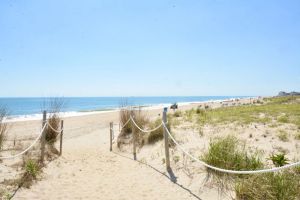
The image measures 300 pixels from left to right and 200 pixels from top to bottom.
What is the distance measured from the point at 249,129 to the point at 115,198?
6330mm

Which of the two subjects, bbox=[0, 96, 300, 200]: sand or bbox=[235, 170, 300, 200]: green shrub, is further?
bbox=[0, 96, 300, 200]: sand

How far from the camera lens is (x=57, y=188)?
5.52 meters

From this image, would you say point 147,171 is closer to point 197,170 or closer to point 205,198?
point 197,170

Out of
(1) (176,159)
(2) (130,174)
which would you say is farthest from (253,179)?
(2) (130,174)

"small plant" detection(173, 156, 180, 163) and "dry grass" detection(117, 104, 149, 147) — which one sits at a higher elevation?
"dry grass" detection(117, 104, 149, 147)

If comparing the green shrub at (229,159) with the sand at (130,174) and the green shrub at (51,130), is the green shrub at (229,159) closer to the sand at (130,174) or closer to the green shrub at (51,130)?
the sand at (130,174)

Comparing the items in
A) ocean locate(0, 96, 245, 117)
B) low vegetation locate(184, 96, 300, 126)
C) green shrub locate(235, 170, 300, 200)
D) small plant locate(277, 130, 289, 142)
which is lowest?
ocean locate(0, 96, 245, 117)

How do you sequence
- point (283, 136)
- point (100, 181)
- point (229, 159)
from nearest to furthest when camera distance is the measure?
point (229, 159) → point (100, 181) → point (283, 136)

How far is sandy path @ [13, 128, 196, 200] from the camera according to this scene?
514cm

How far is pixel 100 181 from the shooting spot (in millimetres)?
6066

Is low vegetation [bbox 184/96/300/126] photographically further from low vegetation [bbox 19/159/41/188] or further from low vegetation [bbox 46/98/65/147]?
low vegetation [bbox 19/159/41/188]

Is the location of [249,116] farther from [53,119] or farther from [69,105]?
[69,105]

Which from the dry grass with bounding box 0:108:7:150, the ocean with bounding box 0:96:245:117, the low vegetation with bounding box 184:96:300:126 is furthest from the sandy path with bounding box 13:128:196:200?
the low vegetation with bounding box 184:96:300:126

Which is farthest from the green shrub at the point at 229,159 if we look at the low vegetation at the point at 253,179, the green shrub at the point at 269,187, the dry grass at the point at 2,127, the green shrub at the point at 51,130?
the dry grass at the point at 2,127
